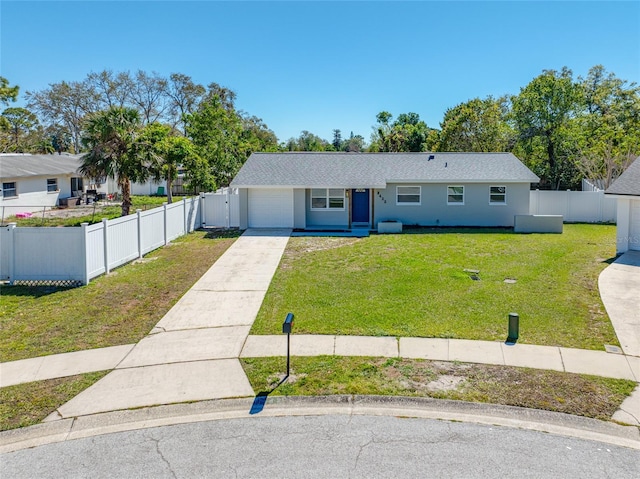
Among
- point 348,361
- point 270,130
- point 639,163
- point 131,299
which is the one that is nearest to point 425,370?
point 348,361

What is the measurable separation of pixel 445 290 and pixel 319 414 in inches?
267

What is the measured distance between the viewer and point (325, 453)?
5969 mm

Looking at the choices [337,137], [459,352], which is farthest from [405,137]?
[337,137]

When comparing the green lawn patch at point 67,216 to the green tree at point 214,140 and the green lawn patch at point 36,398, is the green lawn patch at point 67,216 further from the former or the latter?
the green lawn patch at point 36,398

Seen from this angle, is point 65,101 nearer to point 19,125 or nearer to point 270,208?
point 19,125

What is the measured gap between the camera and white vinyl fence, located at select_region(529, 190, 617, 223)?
26000 mm

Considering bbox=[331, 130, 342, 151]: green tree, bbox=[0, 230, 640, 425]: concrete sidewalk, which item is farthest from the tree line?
bbox=[331, 130, 342, 151]: green tree

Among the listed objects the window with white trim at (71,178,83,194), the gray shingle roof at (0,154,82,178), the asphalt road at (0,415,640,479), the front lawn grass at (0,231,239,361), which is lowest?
the asphalt road at (0,415,640,479)

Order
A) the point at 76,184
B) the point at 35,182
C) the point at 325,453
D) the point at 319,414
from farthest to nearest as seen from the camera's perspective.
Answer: the point at 76,184
the point at 35,182
the point at 319,414
the point at 325,453

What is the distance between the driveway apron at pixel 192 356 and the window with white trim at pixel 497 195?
1480 cm

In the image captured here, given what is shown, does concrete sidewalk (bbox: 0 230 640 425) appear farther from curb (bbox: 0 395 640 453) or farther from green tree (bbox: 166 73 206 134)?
green tree (bbox: 166 73 206 134)

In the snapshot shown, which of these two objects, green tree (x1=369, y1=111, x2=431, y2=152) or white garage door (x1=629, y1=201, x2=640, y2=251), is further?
green tree (x1=369, y1=111, x2=431, y2=152)

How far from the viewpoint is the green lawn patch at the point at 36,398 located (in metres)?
6.83

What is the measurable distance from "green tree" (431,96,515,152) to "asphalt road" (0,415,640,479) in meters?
35.7
